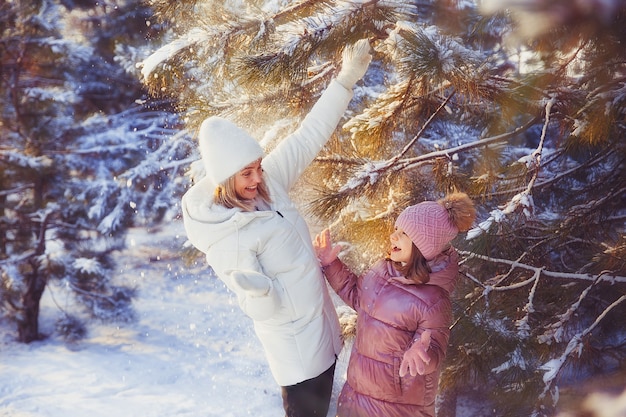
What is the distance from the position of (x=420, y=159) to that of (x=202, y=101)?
1.13 metres

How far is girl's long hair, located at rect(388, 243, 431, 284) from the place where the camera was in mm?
1839

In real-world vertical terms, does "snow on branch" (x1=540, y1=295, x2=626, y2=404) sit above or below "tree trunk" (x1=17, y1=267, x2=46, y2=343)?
above

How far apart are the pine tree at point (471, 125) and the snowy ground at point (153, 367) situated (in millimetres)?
1816

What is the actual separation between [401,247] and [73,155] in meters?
6.29

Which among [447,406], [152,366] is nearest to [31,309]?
[152,366]

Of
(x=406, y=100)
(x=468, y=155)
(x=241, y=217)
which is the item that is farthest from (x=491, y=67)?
(x=468, y=155)

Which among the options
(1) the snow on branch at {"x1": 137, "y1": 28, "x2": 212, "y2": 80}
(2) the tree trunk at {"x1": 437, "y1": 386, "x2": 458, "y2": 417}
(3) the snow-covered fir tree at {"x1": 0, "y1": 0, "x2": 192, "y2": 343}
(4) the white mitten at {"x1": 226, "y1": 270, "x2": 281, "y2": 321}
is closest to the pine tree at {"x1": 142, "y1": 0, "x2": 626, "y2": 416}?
(1) the snow on branch at {"x1": 137, "y1": 28, "x2": 212, "y2": 80}

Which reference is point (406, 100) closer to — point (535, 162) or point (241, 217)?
point (535, 162)

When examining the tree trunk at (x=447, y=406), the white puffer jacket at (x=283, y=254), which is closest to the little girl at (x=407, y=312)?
the white puffer jacket at (x=283, y=254)

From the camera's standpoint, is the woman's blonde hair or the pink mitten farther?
the woman's blonde hair

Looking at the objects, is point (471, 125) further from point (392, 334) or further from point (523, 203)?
point (392, 334)

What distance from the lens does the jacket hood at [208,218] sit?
72.3 inches

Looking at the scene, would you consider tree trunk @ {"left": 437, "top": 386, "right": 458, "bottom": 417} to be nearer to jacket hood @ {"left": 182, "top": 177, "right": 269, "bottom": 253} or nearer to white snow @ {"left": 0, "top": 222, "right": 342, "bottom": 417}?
white snow @ {"left": 0, "top": 222, "right": 342, "bottom": 417}

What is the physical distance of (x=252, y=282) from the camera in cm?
174
